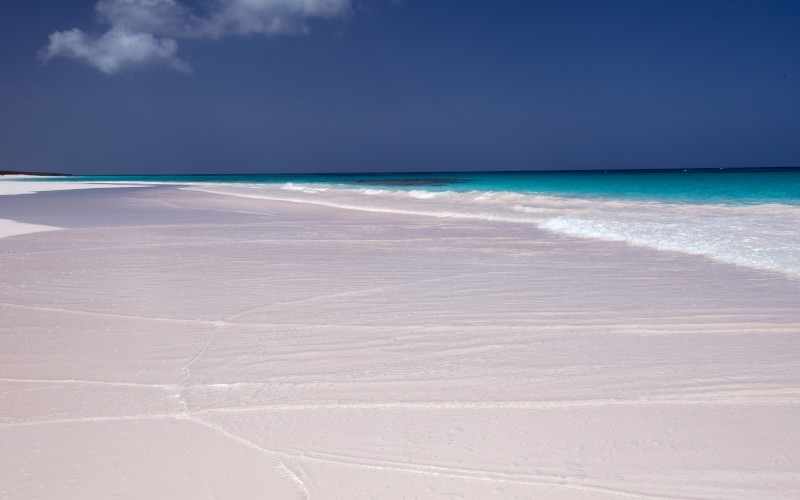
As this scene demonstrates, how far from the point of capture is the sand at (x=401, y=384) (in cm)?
262

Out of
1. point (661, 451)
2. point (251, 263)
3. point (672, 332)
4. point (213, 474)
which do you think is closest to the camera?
point (213, 474)

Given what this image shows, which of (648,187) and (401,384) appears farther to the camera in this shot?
(648,187)

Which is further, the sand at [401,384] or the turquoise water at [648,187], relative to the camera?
→ the turquoise water at [648,187]

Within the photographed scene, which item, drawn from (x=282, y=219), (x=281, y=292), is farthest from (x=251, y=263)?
(x=282, y=219)

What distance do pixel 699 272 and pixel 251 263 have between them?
A: 227 inches

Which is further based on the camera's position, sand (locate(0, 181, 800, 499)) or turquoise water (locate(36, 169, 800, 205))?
turquoise water (locate(36, 169, 800, 205))

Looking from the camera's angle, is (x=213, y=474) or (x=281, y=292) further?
(x=281, y=292)

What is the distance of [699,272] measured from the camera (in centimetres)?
750

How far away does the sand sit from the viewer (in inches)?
103

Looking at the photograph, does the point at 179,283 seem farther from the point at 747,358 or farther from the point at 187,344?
the point at 747,358

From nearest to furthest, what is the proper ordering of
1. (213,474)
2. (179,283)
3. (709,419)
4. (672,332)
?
(213,474), (709,419), (672,332), (179,283)

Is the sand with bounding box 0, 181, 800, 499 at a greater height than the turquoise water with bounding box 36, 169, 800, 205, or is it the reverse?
the turquoise water with bounding box 36, 169, 800, 205

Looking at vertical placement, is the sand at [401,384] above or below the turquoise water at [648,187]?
below

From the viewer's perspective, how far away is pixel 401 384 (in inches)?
146
